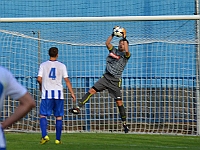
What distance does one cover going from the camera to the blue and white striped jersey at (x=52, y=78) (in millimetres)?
11734

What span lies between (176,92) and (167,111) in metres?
0.57

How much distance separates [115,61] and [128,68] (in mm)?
3653

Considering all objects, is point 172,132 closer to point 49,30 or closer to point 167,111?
point 167,111

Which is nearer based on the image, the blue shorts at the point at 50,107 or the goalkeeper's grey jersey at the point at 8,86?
the goalkeeper's grey jersey at the point at 8,86

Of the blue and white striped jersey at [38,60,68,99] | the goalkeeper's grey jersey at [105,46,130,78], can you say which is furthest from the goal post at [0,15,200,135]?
the blue and white striped jersey at [38,60,68,99]

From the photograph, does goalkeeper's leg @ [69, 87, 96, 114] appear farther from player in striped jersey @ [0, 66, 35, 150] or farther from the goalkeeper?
player in striped jersey @ [0, 66, 35, 150]

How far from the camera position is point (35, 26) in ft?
53.5

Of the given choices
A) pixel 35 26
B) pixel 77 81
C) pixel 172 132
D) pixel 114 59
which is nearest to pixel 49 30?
pixel 35 26

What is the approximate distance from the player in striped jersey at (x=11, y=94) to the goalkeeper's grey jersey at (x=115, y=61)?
31.9 feet

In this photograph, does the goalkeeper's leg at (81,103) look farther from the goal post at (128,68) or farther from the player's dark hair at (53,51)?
the goal post at (128,68)

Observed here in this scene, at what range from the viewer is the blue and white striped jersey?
1173 cm

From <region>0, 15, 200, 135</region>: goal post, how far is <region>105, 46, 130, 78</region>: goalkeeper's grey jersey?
2.30m

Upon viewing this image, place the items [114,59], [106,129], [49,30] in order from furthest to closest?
[106,129] < [49,30] < [114,59]

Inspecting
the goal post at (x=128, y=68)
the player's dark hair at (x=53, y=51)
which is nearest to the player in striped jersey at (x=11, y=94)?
the player's dark hair at (x=53, y=51)
